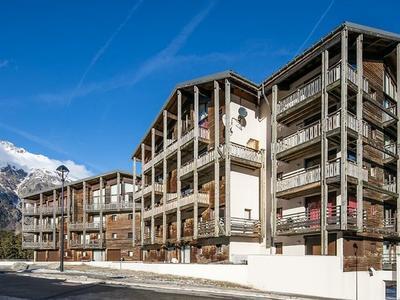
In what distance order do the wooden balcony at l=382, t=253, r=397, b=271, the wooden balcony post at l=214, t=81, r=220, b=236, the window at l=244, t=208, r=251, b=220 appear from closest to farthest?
the wooden balcony at l=382, t=253, r=397, b=271, the wooden balcony post at l=214, t=81, r=220, b=236, the window at l=244, t=208, r=251, b=220

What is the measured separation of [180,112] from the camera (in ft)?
128

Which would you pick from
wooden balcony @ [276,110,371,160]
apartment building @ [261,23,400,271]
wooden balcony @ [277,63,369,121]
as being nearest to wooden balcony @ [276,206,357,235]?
apartment building @ [261,23,400,271]

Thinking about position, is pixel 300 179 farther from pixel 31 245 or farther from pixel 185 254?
pixel 31 245

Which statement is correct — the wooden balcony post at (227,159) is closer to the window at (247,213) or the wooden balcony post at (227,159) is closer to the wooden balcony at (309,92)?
the window at (247,213)

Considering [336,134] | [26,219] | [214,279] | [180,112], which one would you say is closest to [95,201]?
[26,219]

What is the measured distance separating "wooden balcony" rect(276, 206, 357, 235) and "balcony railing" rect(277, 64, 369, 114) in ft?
23.6

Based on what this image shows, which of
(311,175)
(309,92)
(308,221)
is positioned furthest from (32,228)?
(309,92)

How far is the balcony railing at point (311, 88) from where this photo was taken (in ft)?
88.8

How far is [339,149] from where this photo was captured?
91.0 feet

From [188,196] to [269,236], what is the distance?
722 centimetres

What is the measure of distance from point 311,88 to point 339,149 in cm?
440

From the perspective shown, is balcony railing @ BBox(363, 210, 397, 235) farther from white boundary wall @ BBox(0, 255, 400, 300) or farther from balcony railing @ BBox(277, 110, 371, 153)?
balcony railing @ BBox(277, 110, 371, 153)

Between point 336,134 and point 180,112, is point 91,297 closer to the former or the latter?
point 336,134

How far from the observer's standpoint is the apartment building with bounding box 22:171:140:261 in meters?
59.3
